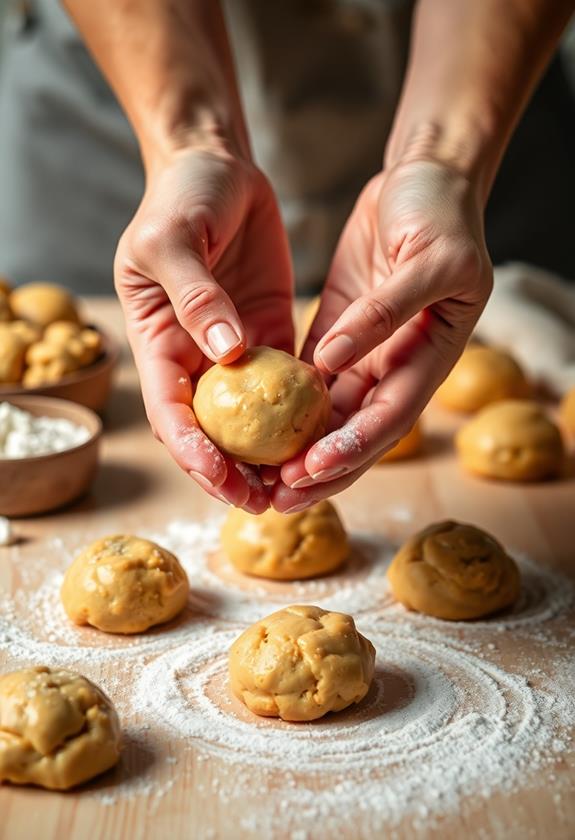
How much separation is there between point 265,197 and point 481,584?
2.61 ft

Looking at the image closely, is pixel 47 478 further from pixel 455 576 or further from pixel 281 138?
pixel 281 138

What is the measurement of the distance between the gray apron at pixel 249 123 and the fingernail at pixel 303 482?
1.76m

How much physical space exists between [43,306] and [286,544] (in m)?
1.07

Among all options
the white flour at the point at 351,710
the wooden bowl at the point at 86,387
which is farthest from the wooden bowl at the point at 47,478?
the wooden bowl at the point at 86,387

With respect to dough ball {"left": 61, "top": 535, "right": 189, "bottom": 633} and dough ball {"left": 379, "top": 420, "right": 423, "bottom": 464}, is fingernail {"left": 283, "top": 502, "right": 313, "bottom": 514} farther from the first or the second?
dough ball {"left": 379, "top": 420, "right": 423, "bottom": 464}

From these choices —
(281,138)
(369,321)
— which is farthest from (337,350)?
(281,138)

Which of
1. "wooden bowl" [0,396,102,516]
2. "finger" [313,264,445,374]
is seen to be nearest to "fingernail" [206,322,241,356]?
"finger" [313,264,445,374]

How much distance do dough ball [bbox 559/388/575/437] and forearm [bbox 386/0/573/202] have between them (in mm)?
779

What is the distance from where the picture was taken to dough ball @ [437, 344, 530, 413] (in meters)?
2.57

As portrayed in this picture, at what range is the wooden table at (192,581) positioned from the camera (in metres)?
1.24

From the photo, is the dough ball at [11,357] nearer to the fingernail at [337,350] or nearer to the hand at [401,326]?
the hand at [401,326]

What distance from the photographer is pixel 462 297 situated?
5.19ft

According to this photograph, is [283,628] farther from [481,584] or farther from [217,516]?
[217,516]

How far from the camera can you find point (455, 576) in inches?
66.6
